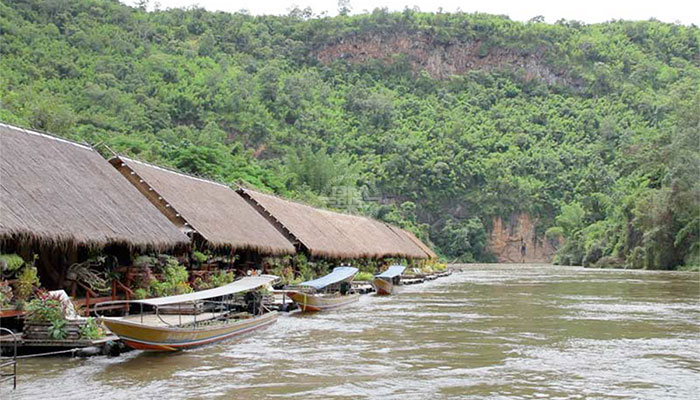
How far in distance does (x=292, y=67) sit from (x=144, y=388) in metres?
114

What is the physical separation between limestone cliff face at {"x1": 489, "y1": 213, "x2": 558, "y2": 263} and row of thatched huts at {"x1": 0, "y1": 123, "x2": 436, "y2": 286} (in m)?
79.1

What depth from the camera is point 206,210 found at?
71.5 feet

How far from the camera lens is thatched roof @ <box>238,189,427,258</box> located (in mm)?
28047

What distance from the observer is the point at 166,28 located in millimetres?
108875

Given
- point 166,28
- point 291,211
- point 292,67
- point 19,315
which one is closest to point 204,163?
point 291,211

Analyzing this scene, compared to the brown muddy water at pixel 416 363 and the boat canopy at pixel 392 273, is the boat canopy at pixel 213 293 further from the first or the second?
the boat canopy at pixel 392 273

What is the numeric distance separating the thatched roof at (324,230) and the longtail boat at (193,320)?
375 inches

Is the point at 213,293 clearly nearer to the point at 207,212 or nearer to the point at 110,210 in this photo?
the point at 110,210

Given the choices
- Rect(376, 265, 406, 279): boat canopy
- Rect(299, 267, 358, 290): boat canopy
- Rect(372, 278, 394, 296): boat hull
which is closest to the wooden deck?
Rect(299, 267, 358, 290): boat canopy

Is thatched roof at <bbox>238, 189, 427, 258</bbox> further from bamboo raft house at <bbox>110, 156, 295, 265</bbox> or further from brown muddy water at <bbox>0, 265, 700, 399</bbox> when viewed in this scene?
brown muddy water at <bbox>0, 265, 700, 399</bbox>

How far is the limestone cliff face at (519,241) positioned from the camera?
10419cm

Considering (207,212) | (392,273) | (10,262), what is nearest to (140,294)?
(10,262)

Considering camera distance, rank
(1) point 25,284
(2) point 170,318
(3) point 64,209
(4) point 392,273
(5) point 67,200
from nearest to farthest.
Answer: (1) point 25,284 → (3) point 64,209 → (5) point 67,200 → (2) point 170,318 → (4) point 392,273

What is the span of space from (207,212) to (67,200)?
687 centimetres
